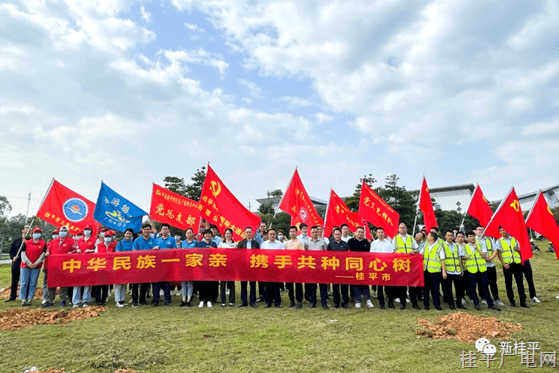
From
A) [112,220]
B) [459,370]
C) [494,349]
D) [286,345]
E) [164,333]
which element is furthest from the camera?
[112,220]

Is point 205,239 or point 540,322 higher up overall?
point 205,239

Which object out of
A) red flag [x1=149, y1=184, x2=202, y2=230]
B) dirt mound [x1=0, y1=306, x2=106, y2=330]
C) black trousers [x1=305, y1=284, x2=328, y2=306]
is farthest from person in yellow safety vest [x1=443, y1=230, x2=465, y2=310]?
dirt mound [x1=0, y1=306, x2=106, y2=330]

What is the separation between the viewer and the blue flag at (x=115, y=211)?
9.21m

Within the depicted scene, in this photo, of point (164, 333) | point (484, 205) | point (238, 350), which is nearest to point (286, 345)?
point (238, 350)

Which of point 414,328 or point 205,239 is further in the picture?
point 205,239

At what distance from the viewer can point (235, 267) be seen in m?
7.98

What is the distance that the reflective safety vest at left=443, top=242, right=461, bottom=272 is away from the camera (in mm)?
7715

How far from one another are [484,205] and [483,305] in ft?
10.5

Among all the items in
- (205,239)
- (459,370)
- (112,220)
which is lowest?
(459,370)

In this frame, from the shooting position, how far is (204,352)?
488cm

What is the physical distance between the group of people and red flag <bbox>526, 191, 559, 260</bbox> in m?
0.61

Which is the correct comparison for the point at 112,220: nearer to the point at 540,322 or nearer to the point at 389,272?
the point at 389,272

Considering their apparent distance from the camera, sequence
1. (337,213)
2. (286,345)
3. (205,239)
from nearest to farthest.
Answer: (286,345) → (205,239) → (337,213)

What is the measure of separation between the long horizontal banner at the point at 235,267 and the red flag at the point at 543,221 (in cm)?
304
